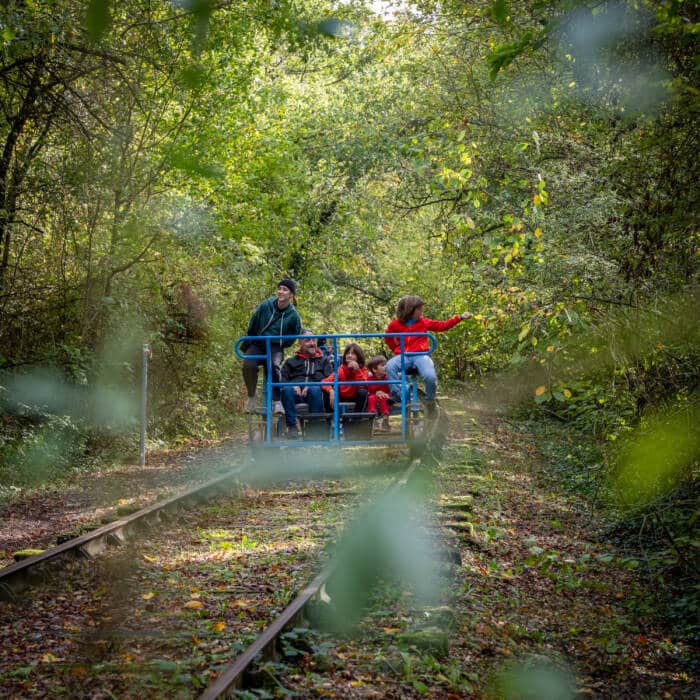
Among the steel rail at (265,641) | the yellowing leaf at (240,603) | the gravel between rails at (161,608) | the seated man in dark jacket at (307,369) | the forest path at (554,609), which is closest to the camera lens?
the steel rail at (265,641)

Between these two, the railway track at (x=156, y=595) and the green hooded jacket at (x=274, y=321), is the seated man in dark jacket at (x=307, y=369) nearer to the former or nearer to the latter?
the green hooded jacket at (x=274, y=321)

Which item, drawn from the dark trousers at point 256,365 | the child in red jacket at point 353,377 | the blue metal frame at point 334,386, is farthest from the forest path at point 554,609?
the dark trousers at point 256,365

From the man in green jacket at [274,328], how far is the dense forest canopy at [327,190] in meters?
1.79

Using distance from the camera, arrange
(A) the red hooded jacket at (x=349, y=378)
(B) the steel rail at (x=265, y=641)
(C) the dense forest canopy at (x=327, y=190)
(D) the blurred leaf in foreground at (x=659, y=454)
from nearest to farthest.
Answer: (B) the steel rail at (x=265, y=641) < (D) the blurred leaf in foreground at (x=659, y=454) < (C) the dense forest canopy at (x=327, y=190) < (A) the red hooded jacket at (x=349, y=378)

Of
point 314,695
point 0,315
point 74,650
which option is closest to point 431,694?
point 314,695

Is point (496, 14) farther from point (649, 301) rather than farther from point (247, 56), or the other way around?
point (247, 56)

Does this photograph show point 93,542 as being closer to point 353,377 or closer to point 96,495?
point 96,495

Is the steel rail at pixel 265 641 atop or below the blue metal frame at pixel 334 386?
below

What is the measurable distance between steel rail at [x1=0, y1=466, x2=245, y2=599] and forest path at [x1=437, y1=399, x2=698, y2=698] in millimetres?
2650

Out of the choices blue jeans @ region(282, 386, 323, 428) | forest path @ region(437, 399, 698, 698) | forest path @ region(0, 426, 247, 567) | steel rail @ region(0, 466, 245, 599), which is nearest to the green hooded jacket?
blue jeans @ region(282, 386, 323, 428)

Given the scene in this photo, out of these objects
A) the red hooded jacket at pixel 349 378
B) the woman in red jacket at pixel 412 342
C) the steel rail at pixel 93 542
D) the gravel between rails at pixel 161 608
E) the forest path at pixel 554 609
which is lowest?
the forest path at pixel 554 609

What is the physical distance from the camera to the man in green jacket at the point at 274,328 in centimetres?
1158

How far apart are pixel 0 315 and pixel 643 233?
8334mm

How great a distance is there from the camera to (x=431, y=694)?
13.6 feet
